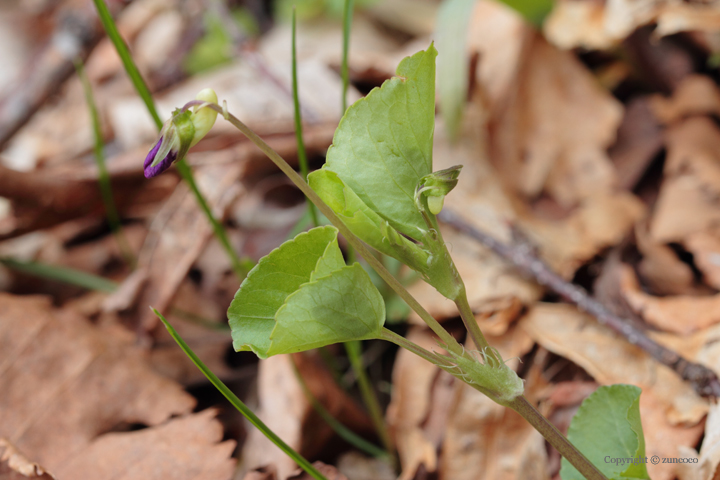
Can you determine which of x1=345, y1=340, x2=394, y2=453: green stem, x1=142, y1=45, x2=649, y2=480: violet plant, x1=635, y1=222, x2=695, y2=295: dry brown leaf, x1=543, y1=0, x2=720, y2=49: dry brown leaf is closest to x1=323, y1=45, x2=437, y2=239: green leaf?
x1=142, y1=45, x2=649, y2=480: violet plant

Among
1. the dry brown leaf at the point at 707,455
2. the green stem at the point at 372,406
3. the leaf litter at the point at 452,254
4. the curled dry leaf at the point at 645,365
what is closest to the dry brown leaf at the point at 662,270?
the leaf litter at the point at 452,254

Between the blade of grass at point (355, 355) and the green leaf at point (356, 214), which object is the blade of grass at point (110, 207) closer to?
the blade of grass at point (355, 355)

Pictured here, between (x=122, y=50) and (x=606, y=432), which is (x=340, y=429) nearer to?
(x=606, y=432)

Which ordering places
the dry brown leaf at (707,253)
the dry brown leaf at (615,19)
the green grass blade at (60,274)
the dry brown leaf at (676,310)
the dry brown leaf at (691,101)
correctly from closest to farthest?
1. the dry brown leaf at (676,310)
2. the dry brown leaf at (707,253)
3. the green grass blade at (60,274)
4. the dry brown leaf at (615,19)
5. the dry brown leaf at (691,101)

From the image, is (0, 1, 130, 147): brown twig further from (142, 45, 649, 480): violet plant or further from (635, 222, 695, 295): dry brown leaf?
(635, 222, 695, 295): dry brown leaf

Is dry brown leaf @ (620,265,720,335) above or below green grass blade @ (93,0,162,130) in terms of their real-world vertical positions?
below

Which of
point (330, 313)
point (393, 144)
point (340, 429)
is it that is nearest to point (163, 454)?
point (340, 429)
